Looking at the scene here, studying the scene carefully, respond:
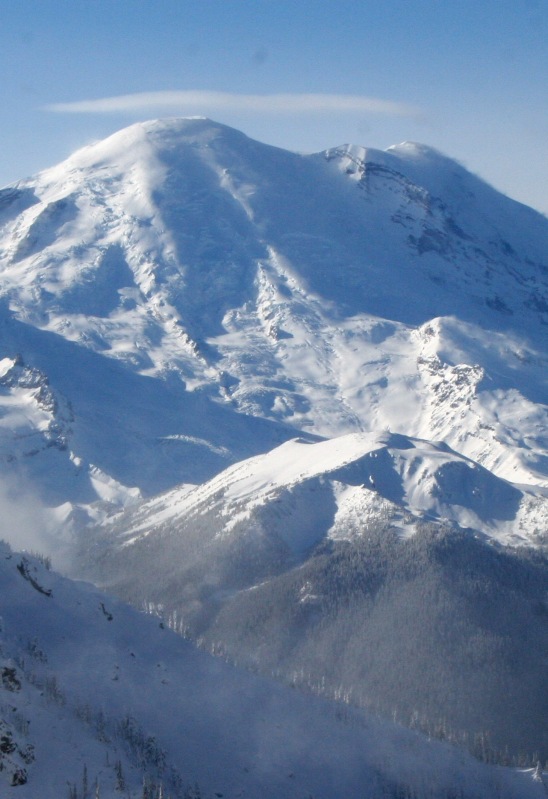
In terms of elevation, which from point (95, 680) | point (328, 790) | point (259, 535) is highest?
point (95, 680)

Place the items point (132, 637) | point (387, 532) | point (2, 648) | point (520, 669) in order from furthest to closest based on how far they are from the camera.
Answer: point (387, 532) → point (520, 669) → point (132, 637) → point (2, 648)

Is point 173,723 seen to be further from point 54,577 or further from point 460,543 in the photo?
point 460,543

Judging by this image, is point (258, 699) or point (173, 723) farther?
point (258, 699)

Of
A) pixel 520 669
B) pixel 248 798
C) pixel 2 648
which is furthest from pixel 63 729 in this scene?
pixel 520 669

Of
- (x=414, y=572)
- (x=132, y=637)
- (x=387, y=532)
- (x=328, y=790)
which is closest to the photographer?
(x=328, y=790)

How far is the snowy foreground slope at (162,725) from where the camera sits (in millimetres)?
74562

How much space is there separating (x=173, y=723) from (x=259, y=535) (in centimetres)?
10901

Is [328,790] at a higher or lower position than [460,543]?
higher

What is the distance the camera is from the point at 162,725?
8694 cm

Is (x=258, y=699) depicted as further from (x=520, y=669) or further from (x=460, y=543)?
(x=460, y=543)

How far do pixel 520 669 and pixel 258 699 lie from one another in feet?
247

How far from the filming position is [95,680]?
87.8 m

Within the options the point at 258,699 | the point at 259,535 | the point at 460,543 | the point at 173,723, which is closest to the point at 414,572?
the point at 460,543

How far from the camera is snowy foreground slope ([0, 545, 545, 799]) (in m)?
74.6
